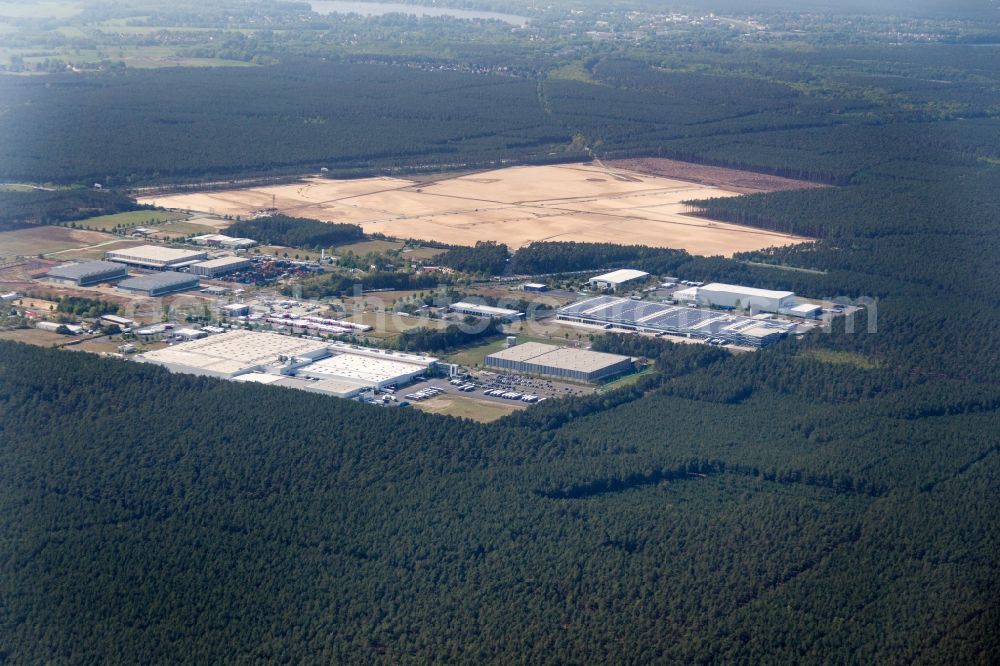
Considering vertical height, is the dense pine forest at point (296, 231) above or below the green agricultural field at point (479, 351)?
above

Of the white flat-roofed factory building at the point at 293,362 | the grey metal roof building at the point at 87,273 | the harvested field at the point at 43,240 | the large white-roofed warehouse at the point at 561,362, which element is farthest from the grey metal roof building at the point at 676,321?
the harvested field at the point at 43,240

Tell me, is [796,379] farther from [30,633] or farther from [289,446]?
[30,633]

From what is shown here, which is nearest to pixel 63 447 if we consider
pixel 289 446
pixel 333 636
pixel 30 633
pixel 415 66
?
pixel 289 446

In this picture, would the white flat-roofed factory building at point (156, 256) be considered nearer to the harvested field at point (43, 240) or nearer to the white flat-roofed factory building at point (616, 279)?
the harvested field at point (43, 240)

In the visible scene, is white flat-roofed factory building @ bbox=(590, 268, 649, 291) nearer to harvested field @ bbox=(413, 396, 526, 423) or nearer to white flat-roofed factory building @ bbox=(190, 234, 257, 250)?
white flat-roofed factory building @ bbox=(190, 234, 257, 250)

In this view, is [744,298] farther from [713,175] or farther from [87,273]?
[713,175]

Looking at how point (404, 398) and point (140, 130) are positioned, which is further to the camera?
point (140, 130)

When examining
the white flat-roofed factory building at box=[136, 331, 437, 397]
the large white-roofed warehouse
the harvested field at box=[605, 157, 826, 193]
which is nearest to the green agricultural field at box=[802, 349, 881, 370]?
the large white-roofed warehouse
